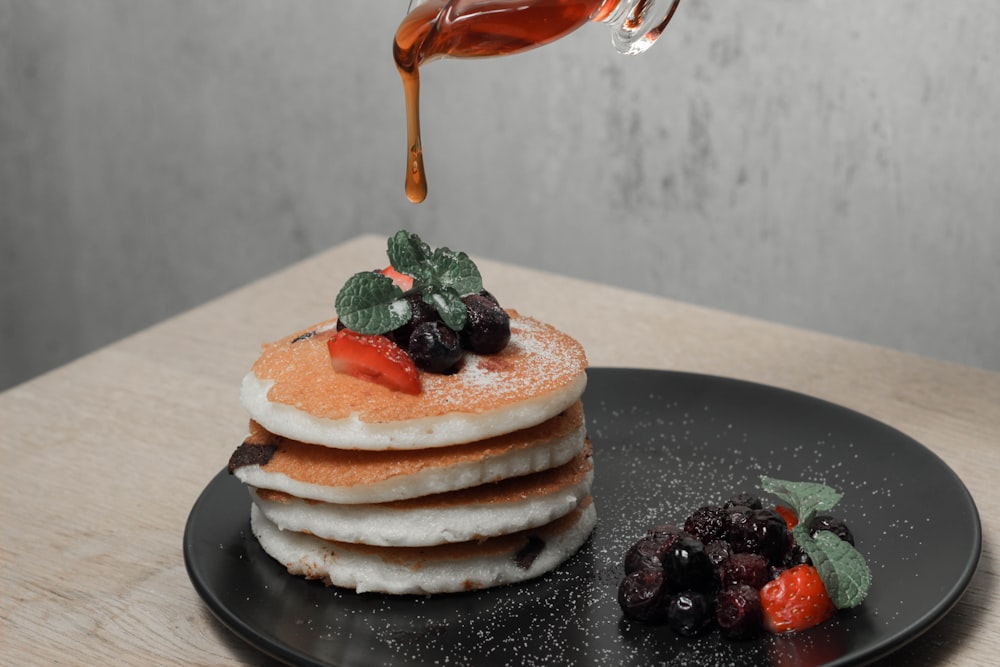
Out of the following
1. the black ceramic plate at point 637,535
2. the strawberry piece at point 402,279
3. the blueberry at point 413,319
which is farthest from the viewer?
the strawberry piece at point 402,279

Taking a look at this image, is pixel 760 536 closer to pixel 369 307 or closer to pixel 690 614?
pixel 690 614

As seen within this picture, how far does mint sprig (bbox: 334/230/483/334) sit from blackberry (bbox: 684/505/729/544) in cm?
38

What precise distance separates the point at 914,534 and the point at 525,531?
1.62ft

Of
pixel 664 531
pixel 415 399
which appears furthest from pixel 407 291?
pixel 664 531

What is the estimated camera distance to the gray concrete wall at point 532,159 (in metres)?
3.21

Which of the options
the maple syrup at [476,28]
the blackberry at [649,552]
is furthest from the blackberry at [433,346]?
the blackberry at [649,552]

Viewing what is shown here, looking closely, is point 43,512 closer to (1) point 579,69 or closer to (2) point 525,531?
(2) point 525,531

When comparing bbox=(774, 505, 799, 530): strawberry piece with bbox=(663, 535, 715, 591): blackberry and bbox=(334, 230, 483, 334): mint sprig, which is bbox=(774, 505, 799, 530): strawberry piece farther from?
bbox=(334, 230, 483, 334): mint sprig

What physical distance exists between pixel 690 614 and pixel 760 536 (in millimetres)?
154

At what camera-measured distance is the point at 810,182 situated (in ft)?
11.2

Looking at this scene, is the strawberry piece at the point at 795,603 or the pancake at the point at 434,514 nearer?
the strawberry piece at the point at 795,603

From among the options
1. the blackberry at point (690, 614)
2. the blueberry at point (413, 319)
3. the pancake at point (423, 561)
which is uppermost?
the blueberry at point (413, 319)

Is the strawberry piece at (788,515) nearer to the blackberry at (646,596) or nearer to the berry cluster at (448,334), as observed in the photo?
the blackberry at (646,596)

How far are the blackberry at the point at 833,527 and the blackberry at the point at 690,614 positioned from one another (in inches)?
8.1
